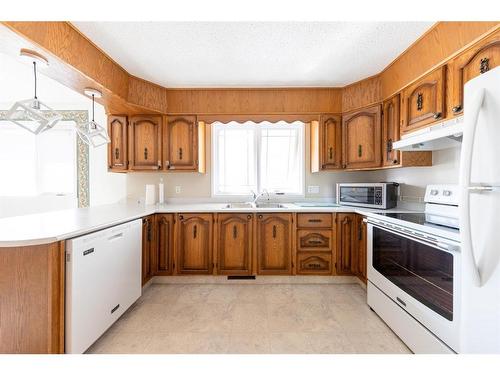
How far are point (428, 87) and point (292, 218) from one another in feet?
5.58

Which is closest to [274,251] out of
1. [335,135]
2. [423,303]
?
[423,303]

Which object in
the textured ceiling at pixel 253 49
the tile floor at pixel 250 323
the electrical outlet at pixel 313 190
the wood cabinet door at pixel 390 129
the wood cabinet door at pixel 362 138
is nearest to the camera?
the tile floor at pixel 250 323

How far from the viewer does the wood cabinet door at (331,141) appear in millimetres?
2797

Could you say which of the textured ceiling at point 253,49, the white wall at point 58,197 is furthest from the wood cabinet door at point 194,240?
the textured ceiling at point 253,49

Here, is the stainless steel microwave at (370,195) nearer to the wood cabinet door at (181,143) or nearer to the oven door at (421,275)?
the oven door at (421,275)

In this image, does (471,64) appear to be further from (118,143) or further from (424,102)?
(118,143)

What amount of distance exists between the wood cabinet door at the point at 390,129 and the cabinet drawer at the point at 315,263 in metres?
1.24

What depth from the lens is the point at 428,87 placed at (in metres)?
1.84

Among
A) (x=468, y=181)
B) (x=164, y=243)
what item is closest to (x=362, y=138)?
(x=468, y=181)

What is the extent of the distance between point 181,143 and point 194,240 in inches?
47.8

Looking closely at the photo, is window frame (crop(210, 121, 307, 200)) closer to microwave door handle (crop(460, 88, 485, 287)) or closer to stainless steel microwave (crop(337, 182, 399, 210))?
stainless steel microwave (crop(337, 182, 399, 210))

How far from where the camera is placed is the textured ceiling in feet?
5.57
